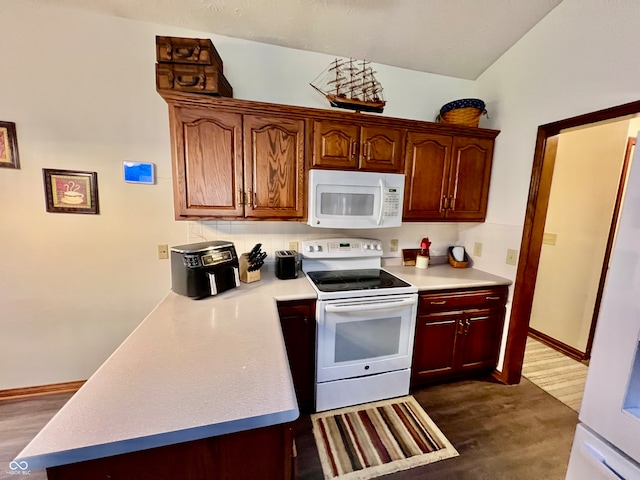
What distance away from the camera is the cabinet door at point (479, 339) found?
222 centimetres

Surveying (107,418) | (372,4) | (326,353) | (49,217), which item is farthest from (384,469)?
(372,4)

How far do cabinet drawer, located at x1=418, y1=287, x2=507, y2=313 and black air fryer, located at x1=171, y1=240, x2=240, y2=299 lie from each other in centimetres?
144

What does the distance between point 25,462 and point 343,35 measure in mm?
2613

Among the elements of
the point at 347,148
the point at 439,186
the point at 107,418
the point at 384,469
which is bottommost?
the point at 384,469

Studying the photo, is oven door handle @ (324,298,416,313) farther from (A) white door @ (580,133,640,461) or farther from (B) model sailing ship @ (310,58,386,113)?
(B) model sailing ship @ (310,58,386,113)

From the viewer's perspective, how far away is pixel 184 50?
1.65 meters

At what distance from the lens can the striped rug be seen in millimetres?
1578

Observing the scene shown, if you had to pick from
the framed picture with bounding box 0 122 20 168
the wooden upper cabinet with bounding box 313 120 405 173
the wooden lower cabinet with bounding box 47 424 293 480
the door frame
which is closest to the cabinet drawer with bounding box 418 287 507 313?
the door frame

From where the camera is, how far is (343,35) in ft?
6.60

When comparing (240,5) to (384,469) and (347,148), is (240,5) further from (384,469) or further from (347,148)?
(384,469)

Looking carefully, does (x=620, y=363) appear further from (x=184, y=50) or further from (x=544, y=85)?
(x=184, y=50)

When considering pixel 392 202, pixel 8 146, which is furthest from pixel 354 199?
pixel 8 146

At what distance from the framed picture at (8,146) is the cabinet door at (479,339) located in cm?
345

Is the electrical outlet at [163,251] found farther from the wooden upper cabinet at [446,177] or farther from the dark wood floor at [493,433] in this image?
the wooden upper cabinet at [446,177]
